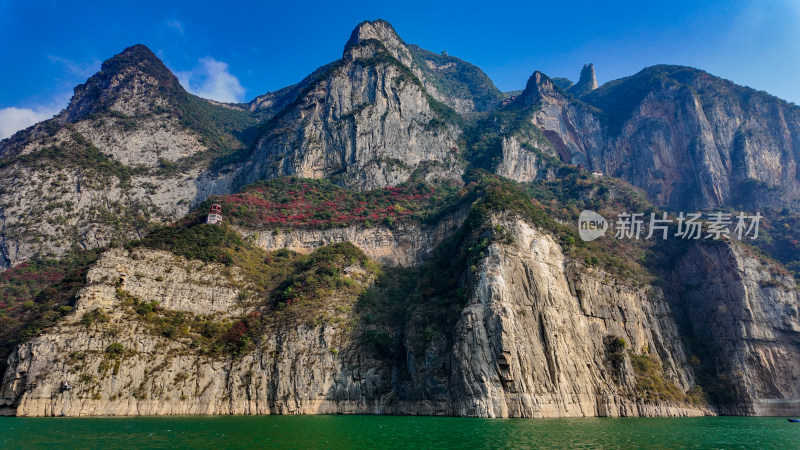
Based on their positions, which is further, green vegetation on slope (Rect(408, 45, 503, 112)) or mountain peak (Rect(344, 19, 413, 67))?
green vegetation on slope (Rect(408, 45, 503, 112))

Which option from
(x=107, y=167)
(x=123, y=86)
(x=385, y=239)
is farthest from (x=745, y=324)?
(x=123, y=86)

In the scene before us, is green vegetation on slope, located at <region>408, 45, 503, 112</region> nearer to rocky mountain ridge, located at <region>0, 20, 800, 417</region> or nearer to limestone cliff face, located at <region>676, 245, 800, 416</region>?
rocky mountain ridge, located at <region>0, 20, 800, 417</region>

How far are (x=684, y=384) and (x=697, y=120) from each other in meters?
89.3

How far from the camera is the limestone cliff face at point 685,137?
116 metres

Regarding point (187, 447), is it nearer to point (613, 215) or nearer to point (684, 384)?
point (684, 384)

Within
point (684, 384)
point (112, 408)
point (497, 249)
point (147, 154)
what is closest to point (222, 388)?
point (112, 408)

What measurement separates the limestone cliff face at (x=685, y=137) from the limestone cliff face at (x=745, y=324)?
161 ft

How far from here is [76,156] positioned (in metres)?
103

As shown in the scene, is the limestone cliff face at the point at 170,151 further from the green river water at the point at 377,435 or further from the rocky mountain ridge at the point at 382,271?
the green river water at the point at 377,435

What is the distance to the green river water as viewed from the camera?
2721 cm

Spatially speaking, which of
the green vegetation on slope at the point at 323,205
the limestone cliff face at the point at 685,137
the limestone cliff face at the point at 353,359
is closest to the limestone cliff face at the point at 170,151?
the green vegetation on slope at the point at 323,205

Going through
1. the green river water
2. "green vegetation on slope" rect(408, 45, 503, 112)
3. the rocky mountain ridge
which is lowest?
the green river water

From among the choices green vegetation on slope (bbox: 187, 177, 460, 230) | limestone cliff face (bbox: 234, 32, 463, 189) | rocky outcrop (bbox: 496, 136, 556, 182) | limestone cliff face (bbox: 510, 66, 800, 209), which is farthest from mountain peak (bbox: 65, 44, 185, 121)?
limestone cliff face (bbox: 510, 66, 800, 209)

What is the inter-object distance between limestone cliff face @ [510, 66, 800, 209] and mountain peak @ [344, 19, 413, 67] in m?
46.4
